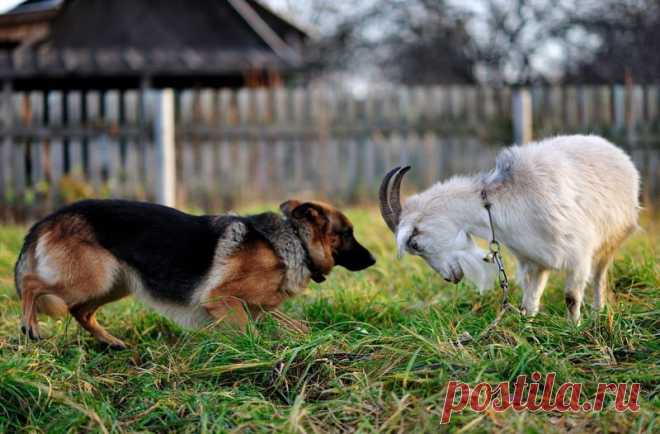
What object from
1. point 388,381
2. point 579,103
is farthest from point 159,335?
point 579,103

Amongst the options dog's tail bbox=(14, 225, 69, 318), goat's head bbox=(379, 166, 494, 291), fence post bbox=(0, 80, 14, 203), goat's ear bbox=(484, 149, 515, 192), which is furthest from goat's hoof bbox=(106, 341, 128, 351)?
fence post bbox=(0, 80, 14, 203)

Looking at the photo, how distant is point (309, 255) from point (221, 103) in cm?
566

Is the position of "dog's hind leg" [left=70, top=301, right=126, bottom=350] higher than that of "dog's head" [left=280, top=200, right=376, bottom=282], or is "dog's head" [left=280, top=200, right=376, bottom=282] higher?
"dog's head" [left=280, top=200, right=376, bottom=282]

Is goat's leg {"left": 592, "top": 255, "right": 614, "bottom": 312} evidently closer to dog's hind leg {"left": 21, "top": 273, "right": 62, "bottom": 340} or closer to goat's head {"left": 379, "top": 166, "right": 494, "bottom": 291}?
goat's head {"left": 379, "top": 166, "right": 494, "bottom": 291}

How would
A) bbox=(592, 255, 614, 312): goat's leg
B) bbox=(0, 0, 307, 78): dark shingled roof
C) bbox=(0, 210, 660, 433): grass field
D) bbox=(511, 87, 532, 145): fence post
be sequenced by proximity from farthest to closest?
bbox=(0, 0, 307, 78): dark shingled roof
bbox=(511, 87, 532, 145): fence post
bbox=(592, 255, 614, 312): goat's leg
bbox=(0, 210, 660, 433): grass field

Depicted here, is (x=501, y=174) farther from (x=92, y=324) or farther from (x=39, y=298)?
(x=39, y=298)

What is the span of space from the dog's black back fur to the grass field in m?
0.36

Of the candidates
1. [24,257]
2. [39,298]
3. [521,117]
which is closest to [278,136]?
[521,117]

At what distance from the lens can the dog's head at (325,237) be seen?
4.63m

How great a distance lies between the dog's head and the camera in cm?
463

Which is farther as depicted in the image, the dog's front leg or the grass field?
the dog's front leg

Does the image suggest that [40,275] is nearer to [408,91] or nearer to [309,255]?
[309,255]

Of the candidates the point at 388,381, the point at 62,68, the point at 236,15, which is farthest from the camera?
the point at 236,15

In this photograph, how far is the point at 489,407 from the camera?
3.06 meters
